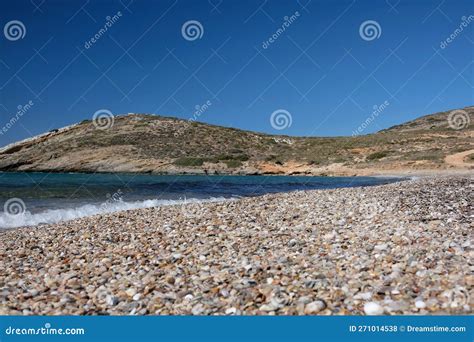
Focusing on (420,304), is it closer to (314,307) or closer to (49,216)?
(314,307)

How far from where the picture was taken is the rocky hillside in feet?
247

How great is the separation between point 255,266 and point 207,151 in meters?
85.8

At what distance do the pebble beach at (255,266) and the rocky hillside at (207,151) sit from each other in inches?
2301

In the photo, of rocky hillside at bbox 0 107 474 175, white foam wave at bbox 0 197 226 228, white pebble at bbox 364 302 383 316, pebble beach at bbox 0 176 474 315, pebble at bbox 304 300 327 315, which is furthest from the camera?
rocky hillside at bbox 0 107 474 175

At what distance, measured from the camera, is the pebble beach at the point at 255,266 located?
579cm

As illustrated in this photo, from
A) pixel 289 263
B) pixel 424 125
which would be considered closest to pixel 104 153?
pixel 289 263

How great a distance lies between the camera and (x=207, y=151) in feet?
304

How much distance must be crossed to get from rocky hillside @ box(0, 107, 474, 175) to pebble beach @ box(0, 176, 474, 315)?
192 feet

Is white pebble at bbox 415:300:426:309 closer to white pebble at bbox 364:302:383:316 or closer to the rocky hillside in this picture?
white pebble at bbox 364:302:383:316

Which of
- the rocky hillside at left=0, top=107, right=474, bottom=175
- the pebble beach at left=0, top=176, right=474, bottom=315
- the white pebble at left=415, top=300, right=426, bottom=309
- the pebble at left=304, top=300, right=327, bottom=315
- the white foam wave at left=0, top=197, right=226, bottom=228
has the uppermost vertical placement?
the rocky hillside at left=0, top=107, right=474, bottom=175

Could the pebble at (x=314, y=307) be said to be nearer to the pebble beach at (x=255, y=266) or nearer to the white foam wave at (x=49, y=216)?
the pebble beach at (x=255, y=266)

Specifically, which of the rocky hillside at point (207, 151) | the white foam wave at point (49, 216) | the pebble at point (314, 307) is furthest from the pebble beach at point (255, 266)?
the rocky hillside at point (207, 151)

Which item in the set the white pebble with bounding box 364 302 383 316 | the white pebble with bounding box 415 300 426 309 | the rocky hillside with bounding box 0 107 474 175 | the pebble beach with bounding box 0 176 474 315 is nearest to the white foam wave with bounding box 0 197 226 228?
the pebble beach with bounding box 0 176 474 315

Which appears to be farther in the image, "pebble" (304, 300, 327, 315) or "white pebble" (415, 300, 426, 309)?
"pebble" (304, 300, 327, 315)
